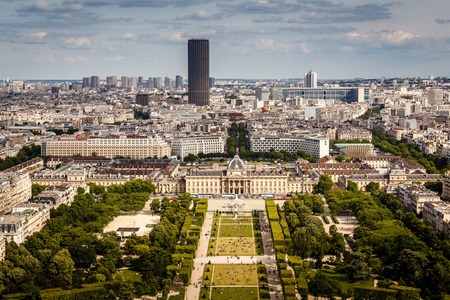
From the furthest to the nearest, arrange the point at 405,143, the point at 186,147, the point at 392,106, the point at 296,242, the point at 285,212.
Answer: the point at 392,106
the point at 405,143
the point at 186,147
the point at 285,212
the point at 296,242

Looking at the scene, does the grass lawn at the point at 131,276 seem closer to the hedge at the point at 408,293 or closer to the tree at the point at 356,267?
the tree at the point at 356,267

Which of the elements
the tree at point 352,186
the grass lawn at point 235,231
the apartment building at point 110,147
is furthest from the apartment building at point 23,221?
the apartment building at point 110,147

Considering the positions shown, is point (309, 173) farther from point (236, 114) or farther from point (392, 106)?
point (392, 106)

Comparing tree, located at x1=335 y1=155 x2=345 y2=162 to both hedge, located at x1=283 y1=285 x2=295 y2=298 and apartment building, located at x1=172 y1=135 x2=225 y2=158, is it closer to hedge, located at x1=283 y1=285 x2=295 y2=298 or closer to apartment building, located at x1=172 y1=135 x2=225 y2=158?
apartment building, located at x1=172 y1=135 x2=225 y2=158

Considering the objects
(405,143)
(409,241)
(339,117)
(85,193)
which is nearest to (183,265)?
(409,241)

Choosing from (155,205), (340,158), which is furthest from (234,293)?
(340,158)

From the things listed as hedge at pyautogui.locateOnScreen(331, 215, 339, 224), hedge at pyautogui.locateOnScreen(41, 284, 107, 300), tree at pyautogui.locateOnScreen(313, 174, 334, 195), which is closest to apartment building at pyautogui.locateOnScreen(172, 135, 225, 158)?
tree at pyautogui.locateOnScreen(313, 174, 334, 195)
